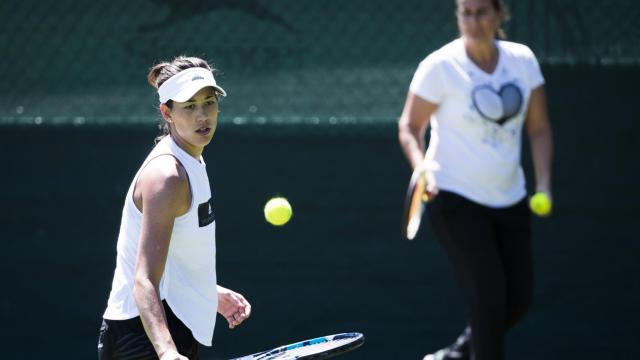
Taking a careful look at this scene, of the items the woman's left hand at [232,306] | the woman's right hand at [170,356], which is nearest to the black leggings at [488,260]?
the woman's left hand at [232,306]

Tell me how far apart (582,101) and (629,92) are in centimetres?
23

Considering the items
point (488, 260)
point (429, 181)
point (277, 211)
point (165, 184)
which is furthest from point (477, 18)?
point (165, 184)

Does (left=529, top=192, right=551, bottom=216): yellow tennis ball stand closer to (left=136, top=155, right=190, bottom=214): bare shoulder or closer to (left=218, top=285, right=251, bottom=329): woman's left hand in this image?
(left=218, top=285, right=251, bottom=329): woman's left hand

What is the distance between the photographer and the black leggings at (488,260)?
425 cm

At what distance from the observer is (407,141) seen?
424cm

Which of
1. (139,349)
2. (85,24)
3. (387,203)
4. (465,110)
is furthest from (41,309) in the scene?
(465,110)

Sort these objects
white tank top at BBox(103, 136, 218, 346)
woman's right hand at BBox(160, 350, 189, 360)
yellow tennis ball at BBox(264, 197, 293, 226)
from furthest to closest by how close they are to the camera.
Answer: yellow tennis ball at BBox(264, 197, 293, 226) → white tank top at BBox(103, 136, 218, 346) → woman's right hand at BBox(160, 350, 189, 360)

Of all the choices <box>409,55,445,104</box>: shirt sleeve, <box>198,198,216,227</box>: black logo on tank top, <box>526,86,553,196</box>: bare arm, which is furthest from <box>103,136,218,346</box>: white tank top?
<box>526,86,553,196</box>: bare arm

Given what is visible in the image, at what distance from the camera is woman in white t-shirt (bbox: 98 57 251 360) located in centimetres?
371

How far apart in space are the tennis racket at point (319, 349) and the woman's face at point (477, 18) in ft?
4.12

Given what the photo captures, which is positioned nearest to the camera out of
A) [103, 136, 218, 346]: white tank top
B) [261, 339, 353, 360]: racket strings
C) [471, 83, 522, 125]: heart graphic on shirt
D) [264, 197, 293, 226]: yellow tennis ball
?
[103, 136, 218, 346]: white tank top

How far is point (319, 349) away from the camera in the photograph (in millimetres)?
4656

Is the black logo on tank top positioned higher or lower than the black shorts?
higher

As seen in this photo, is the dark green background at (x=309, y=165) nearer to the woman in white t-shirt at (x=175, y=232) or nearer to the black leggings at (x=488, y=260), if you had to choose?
the black leggings at (x=488, y=260)
